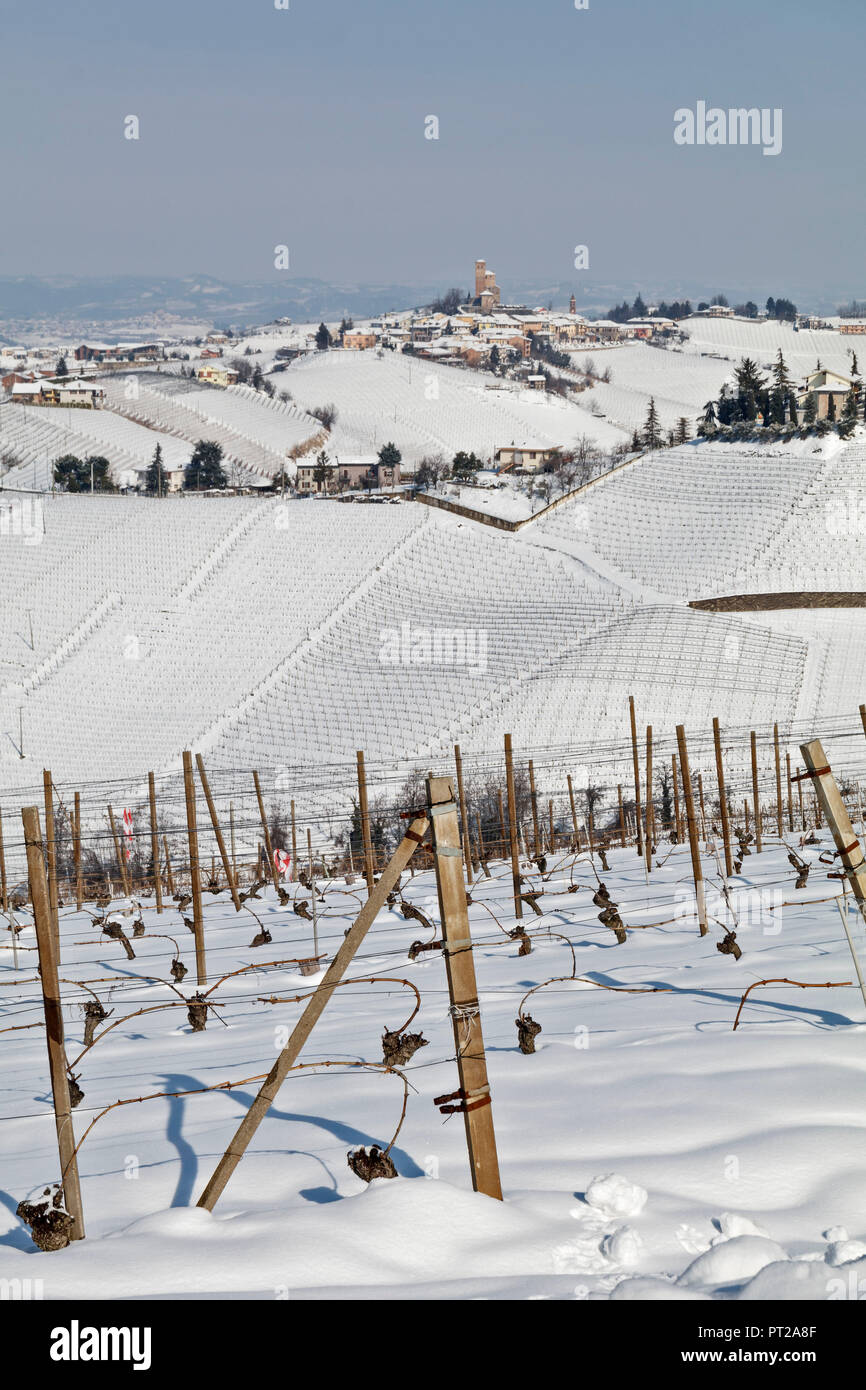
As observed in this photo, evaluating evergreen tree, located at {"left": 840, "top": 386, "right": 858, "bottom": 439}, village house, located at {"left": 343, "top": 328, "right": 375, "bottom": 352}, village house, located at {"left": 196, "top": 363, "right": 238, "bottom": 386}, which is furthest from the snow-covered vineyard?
village house, located at {"left": 343, "top": 328, "right": 375, "bottom": 352}

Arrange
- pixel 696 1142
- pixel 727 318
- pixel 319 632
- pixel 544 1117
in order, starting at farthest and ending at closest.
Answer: pixel 727 318 → pixel 319 632 → pixel 544 1117 → pixel 696 1142

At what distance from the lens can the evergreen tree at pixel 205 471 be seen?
257ft

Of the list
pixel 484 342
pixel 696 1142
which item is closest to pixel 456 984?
pixel 696 1142

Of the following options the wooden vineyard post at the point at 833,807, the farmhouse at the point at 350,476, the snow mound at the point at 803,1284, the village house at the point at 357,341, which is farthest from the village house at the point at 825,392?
the village house at the point at 357,341

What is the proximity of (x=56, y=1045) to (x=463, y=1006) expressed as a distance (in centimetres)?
128

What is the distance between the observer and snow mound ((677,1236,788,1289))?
3.36 meters

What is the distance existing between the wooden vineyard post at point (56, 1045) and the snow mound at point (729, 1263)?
1.75 m

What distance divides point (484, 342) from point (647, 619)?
111117mm

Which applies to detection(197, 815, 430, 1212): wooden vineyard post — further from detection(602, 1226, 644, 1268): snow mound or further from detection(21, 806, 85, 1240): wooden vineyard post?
detection(602, 1226, 644, 1268): snow mound

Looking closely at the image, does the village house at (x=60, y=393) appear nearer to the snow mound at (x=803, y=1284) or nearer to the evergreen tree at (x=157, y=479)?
the evergreen tree at (x=157, y=479)

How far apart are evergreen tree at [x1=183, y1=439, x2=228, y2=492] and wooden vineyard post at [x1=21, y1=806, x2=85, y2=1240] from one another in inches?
2935

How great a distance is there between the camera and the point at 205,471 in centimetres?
7862
